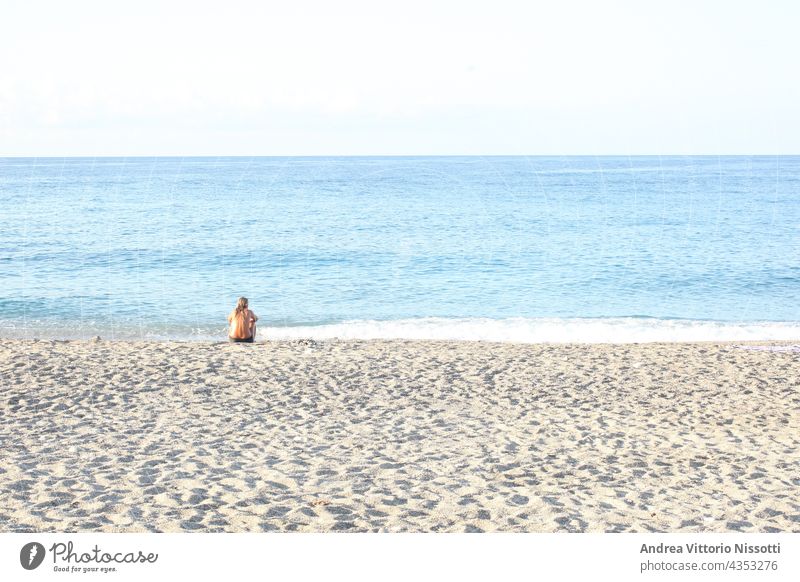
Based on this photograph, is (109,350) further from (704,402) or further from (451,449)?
(704,402)

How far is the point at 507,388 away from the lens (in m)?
11.0

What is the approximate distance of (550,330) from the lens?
57.9ft

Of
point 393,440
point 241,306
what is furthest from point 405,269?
point 393,440

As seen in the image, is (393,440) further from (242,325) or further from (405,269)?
(405,269)

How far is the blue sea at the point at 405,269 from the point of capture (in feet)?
60.0

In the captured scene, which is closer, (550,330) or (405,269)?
(550,330)

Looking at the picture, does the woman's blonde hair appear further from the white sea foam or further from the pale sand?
the white sea foam

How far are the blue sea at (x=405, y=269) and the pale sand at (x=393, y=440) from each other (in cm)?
471
